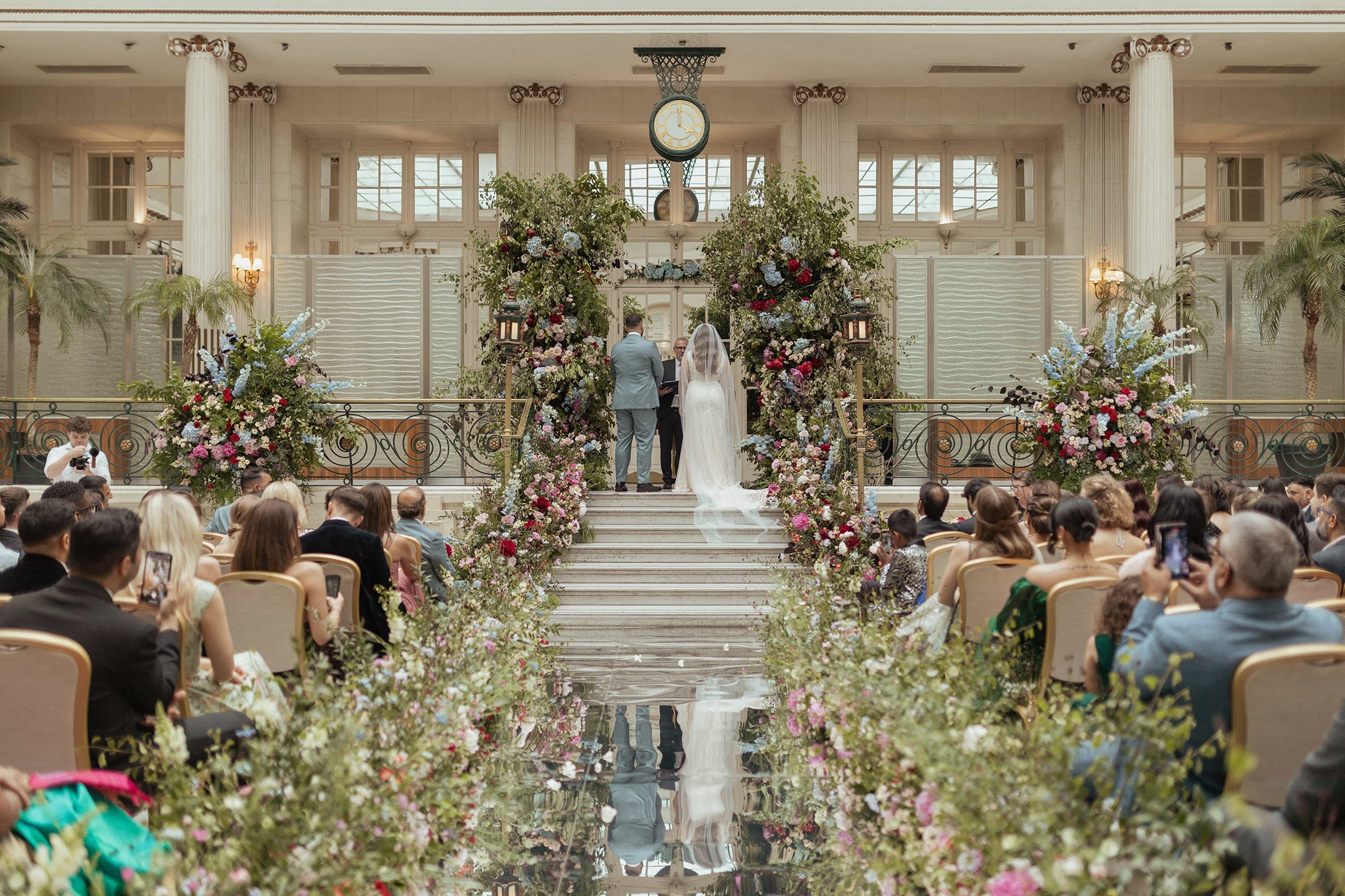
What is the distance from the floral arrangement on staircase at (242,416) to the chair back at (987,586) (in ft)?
23.1

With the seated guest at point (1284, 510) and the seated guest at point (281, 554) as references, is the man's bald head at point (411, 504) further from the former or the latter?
the seated guest at point (1284, 510)

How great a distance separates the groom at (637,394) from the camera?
476 inches

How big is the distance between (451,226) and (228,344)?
6386 millimetres

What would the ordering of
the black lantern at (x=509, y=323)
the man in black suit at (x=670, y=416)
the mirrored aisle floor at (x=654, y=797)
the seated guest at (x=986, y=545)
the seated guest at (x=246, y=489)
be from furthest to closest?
the man in black suit at (x=670, y=416)
the black lantern at (x=509, y=323)
the seated guest at (x=246, y=489)
the seated guest at (x=986, y=545)
the mirrored aisle floor at (x=654, y=797)

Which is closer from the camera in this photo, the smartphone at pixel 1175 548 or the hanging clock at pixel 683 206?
the smartphone at pixel 1175 548

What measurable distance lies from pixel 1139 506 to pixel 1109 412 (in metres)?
4.07

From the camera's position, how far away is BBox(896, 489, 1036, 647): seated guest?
16.7 feet

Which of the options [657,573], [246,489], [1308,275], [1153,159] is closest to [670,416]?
[657,573]

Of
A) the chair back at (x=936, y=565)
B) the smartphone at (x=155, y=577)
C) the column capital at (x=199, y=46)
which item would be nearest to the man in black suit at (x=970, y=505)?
the chair back at (x=936, y=565)

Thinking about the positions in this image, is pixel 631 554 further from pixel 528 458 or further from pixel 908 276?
pixel 908 276

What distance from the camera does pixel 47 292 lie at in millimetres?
14492

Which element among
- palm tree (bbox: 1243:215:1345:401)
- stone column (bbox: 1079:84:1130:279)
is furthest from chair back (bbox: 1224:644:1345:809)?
stone column (bbox: 1079:84:1130:279)

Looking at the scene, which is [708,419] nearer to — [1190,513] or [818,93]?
[818,93]

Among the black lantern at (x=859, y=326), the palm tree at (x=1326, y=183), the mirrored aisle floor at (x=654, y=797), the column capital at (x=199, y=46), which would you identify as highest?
the column capital at (x=199, y=46)
